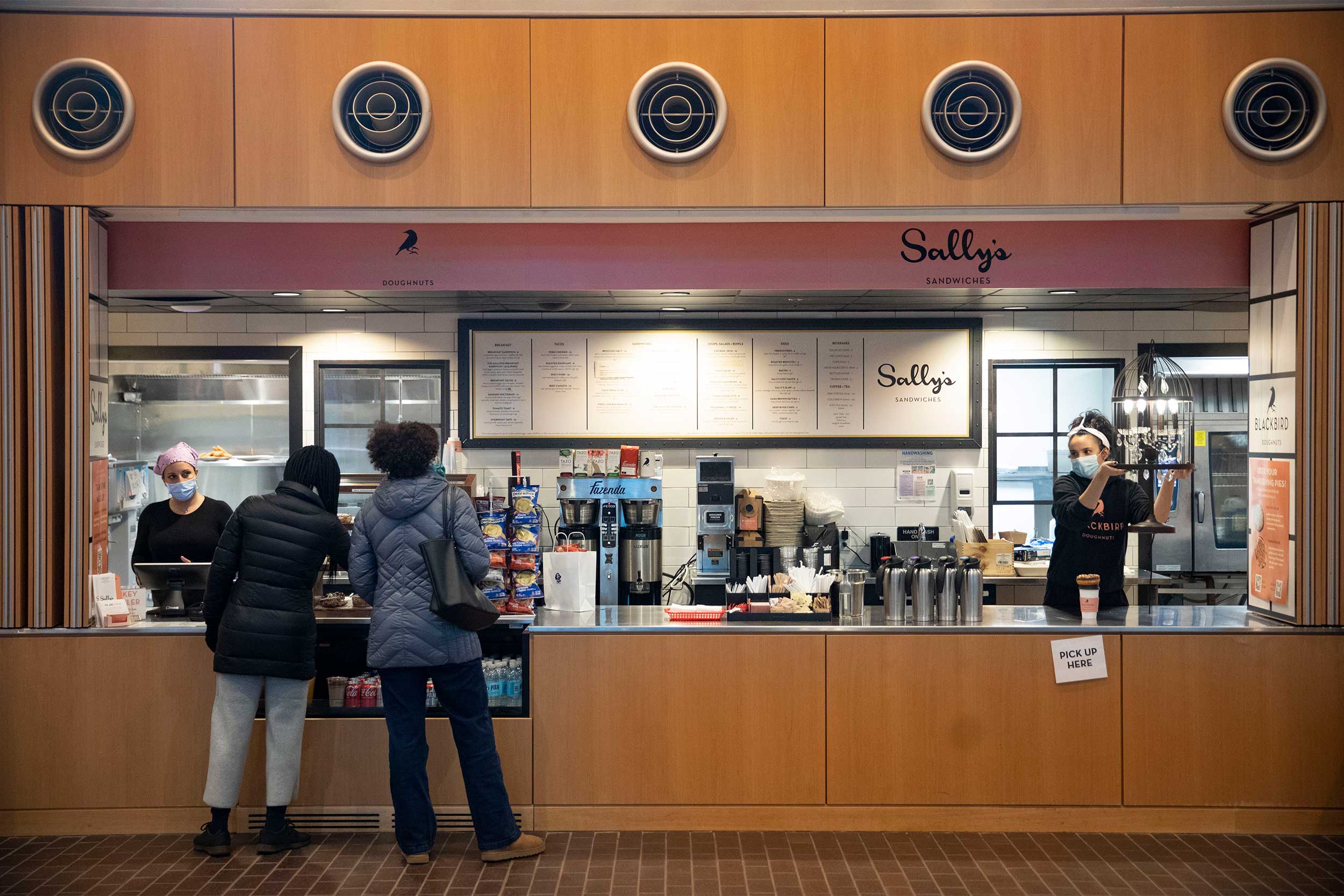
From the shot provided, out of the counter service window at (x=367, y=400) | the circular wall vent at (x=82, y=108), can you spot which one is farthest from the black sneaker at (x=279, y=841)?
the counter service window at (x=367, y=400)

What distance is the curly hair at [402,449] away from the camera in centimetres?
369

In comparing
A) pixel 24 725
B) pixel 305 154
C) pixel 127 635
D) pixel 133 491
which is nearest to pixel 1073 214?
pixel 305 154

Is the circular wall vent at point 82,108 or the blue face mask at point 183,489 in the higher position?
the circular wall vent at point 82,108

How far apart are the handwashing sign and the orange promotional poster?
860mm

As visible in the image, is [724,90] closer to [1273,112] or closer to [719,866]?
[1273,112]

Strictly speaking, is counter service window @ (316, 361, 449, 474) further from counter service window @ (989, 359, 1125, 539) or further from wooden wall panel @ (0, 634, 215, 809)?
counter service window @ (989, 359, 1125, 539)

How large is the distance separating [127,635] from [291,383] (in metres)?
2.98

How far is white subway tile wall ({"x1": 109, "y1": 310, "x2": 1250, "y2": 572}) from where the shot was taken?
22.5ft

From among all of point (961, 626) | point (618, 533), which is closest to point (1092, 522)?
point (961, 626)

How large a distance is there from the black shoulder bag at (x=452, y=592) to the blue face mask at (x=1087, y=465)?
2.75 m

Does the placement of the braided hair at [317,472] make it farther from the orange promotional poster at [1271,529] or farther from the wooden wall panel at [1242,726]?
the orange promotional poster at [1271,529]

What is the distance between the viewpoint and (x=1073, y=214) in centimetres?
425

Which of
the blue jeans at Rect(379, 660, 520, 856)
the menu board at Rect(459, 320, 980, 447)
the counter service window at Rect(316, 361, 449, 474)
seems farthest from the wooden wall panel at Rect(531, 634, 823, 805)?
the counter service window at Rect(316, 361, 449, 474)

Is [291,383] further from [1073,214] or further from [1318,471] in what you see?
[1318,471]
